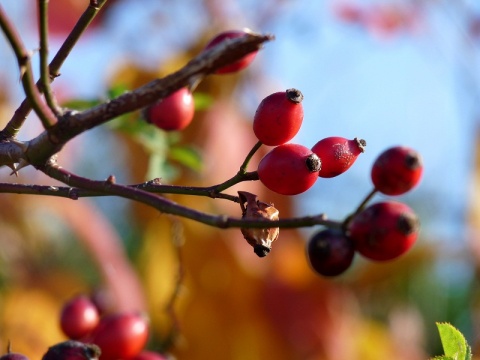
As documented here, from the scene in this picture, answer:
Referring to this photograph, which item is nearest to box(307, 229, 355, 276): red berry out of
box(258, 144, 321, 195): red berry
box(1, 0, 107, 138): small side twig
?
box(258, 144, 321, 195): red berry

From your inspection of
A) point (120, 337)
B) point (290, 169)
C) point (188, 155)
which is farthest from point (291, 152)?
point (188, 155)

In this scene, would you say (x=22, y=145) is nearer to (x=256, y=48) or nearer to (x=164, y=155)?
(x=256, y=48)

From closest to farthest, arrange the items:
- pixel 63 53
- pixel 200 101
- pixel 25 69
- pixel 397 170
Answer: pixel 25 69 → pixel 63 53 → pixel 397 170 → pixel 200 101

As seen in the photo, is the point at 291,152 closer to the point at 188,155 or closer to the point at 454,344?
the point at 454,344

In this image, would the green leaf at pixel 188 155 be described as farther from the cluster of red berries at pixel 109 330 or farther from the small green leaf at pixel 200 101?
the cluster of red berries at pixel 109 330

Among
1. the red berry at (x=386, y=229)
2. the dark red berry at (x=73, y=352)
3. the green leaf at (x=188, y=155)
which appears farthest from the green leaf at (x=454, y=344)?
the green leaf at (x=188, y=155)
